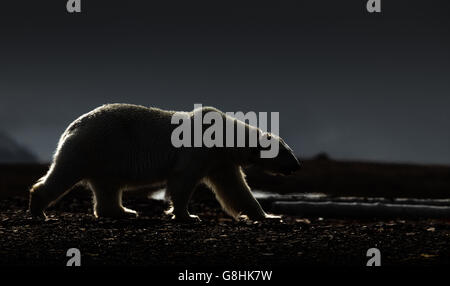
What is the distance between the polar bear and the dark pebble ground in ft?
1.80

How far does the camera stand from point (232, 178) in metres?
10.3

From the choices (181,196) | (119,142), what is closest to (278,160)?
(181,196)

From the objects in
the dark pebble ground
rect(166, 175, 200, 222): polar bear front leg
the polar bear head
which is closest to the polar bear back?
rect(166, 175, 200, 222): polar bear front leg

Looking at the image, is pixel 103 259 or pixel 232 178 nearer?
pixel 103 259

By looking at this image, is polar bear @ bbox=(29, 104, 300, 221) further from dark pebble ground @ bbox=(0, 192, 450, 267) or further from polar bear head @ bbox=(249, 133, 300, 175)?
dark pebble ground @ bbox=(0, 192, 450, 267)

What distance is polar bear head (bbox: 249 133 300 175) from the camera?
33.8ft

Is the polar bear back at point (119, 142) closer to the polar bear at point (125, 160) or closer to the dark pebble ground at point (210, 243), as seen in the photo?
the polar bear at point (125, 160)

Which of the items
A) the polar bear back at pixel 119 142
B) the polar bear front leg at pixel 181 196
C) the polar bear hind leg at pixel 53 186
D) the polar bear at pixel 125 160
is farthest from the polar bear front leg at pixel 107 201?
Answer: the polar bear front leg at pixel 181 196

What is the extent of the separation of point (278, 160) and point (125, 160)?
2.76 meters

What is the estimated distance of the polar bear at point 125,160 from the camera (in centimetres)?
912
